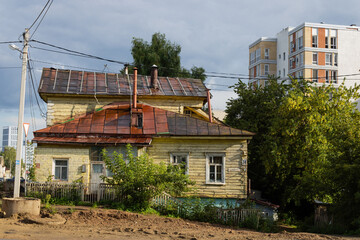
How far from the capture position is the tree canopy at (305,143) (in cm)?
1741

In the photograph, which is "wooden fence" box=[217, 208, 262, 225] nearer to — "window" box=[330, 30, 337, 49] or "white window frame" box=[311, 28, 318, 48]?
"white window frame" box=[311, 28, 318, 48]

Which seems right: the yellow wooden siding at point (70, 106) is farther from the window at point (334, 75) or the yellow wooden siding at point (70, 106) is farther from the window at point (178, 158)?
the window at point (334, 75)

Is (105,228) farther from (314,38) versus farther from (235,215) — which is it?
(314,38)

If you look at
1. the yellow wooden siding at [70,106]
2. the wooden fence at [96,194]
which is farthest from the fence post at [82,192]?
the yellow wooden siding at [70,106]

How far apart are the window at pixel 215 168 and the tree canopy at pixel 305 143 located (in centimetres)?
367

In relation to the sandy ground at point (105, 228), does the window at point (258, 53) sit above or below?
above

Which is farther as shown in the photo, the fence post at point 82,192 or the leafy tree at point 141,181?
the fence post at point 82,192

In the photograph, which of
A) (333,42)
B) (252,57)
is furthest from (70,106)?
(252,57)

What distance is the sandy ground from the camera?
39.7ft

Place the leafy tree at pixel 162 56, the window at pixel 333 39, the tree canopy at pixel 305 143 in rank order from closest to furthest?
the tree canopy at pixel 305 143
the leafy tree at pixel 162 56
the window at pixel 333 39

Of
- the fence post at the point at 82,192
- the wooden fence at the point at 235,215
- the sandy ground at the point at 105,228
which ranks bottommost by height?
the wooden fence at the point at 235,215

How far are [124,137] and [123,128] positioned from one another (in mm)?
825

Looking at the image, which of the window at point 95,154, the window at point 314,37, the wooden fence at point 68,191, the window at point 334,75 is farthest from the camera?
the window at point 314,37

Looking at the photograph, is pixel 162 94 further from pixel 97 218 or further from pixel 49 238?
pixel 49 238
